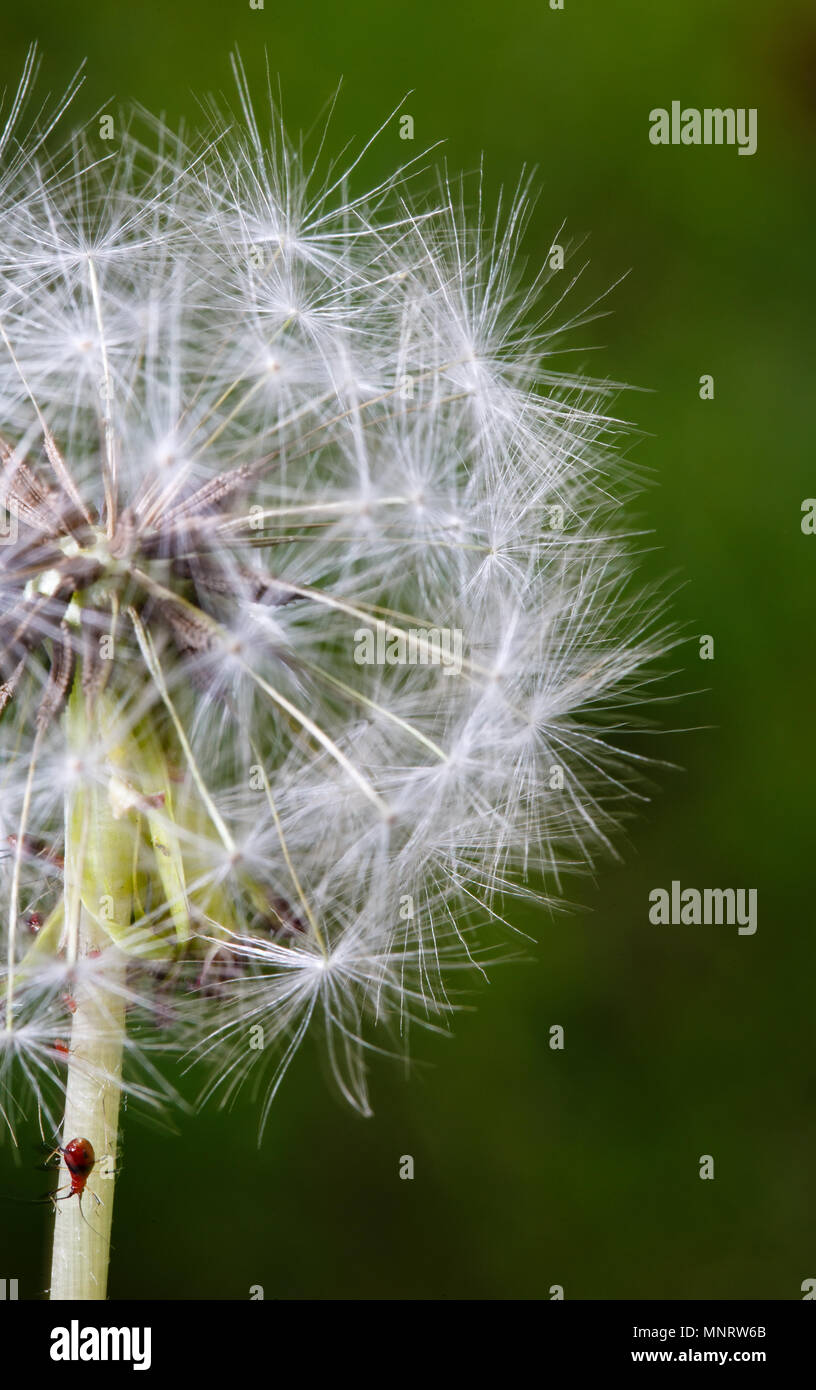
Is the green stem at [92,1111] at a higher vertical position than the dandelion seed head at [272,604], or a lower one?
lower

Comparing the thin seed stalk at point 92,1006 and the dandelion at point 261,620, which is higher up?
the dandelion at point 261,620

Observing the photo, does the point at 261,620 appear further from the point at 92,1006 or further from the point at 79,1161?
the point at 79,1161

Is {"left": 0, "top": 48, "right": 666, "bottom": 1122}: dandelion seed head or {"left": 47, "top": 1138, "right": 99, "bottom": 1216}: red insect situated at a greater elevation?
{"left": 0, "top": 48, "right": 666, "bottom": 1122}: dandelion seed head

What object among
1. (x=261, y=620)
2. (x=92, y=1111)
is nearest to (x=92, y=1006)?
(x=92, y=1111)

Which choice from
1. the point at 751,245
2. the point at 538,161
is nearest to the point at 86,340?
the point at 538,161

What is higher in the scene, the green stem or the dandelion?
the dandelion

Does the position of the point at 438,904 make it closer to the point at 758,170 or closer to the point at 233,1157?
the point at 233,1157
